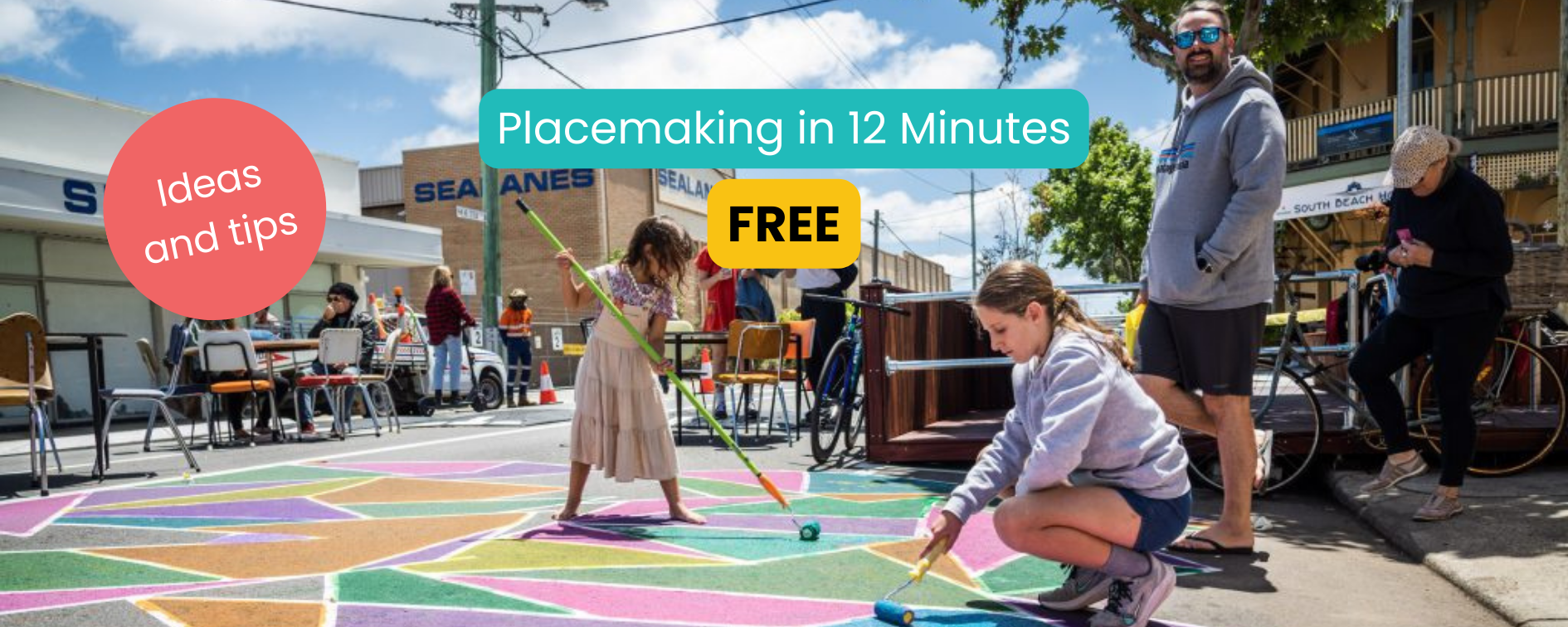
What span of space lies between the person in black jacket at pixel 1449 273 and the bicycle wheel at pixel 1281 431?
88cm

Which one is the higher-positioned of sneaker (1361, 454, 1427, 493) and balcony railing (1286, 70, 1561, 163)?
balcony railing (1286, 70, 1561, 163)

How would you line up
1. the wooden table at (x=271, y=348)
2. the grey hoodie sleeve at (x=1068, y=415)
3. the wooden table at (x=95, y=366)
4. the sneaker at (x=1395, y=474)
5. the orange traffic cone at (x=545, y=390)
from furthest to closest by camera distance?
the orange traffic cone at (x=545, y=390) → the wooden table at (x=271, y=348) → the wooden table at (x=95, y=366) → the sneaker at (x=1395, y=474) → the grey hoodie sleeve at (x=1068, y=415)

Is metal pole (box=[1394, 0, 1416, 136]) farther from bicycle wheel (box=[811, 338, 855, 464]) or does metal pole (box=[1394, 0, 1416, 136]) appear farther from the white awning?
bicycle wheel (box=[811, 338, 855, 464])

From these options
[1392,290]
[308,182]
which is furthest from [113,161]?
[1392,290]

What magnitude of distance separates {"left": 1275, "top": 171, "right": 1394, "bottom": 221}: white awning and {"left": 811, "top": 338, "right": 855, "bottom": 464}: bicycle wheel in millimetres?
16595

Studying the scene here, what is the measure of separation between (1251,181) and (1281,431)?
7.54 ft

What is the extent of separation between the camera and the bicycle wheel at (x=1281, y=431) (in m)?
5.56

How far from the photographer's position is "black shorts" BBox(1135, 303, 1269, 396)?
4094mm

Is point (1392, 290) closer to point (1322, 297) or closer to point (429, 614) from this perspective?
point (429, 614)

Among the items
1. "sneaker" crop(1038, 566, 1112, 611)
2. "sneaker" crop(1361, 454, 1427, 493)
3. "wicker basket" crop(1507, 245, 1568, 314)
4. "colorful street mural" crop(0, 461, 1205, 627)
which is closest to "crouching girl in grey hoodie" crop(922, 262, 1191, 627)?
"sneaker" crop(1038, 566, 1112, 611)

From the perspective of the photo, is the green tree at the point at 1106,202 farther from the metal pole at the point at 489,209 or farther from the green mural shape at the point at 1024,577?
the green mural shape at the point at 1024,577

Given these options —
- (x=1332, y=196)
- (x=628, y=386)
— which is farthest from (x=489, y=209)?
(x=1332, y=196)

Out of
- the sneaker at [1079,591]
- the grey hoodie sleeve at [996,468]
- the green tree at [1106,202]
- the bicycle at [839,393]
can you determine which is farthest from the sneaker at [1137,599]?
the green tree at [1106,202]

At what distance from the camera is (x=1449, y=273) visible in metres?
4.53
